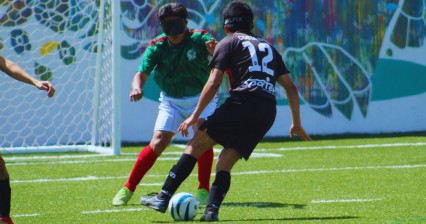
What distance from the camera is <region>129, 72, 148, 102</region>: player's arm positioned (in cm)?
826

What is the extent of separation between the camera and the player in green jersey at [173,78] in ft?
28.5

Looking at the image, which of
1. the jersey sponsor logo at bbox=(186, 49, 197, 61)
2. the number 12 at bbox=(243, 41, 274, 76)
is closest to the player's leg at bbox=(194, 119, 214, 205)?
the jersey sponsor logo at bbox=(186, 49, 197, 61)

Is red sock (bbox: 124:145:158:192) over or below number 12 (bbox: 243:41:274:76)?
below

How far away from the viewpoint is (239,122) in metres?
7.40

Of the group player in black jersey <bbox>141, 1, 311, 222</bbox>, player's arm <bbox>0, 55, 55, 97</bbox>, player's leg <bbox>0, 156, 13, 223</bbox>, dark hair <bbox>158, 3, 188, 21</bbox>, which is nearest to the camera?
player's arm <bbox>0, 55, 55, 97</bbox>

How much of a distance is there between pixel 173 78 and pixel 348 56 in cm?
923

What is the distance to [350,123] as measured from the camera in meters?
17.6

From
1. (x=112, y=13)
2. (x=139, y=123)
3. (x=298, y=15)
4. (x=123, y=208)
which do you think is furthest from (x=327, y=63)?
(x=123, y=208)

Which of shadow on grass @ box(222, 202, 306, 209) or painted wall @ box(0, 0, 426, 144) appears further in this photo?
painted wall @ box(0, 0, 426, 144)

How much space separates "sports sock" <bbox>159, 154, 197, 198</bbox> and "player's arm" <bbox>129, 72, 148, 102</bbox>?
0.87m

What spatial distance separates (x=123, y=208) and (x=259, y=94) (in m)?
1.72

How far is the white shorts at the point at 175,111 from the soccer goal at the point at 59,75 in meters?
5.83

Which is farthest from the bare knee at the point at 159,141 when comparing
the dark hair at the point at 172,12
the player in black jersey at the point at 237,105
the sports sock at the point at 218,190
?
the sports sock at the point at 218,190

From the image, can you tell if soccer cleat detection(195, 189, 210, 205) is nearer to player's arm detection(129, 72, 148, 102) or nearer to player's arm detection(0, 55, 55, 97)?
player's arm detection(129, 72, 148, 102)
